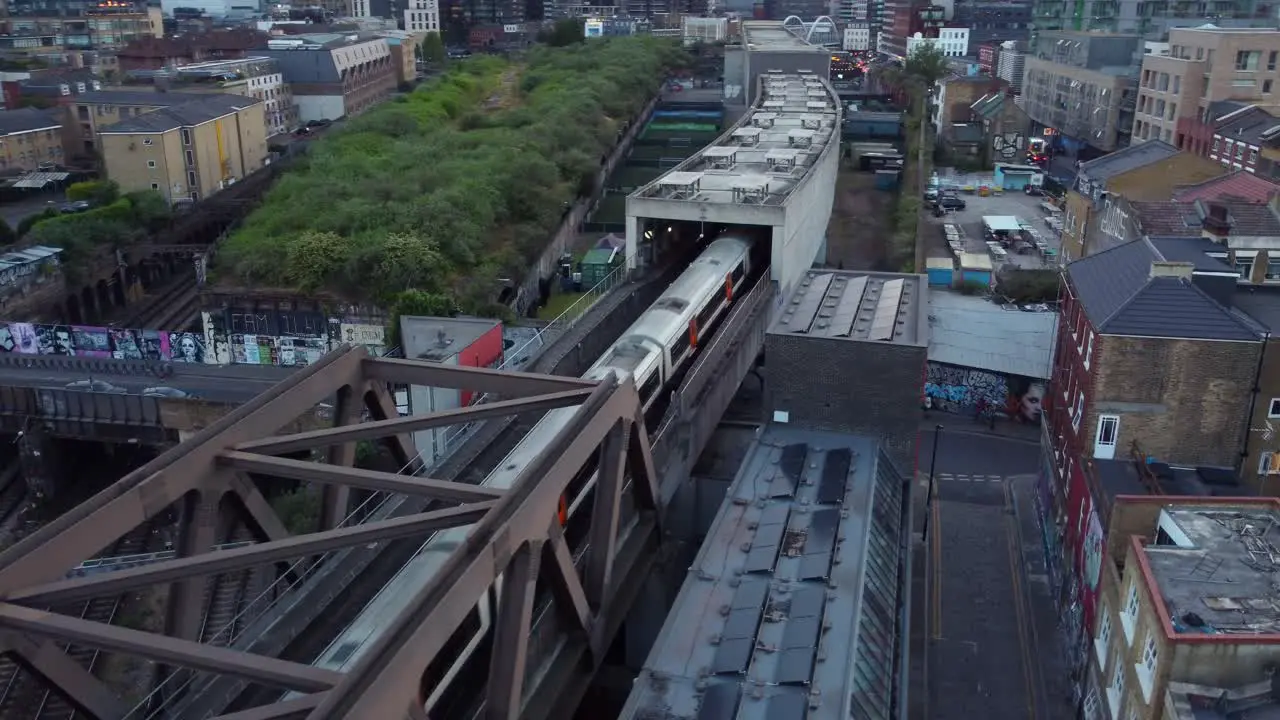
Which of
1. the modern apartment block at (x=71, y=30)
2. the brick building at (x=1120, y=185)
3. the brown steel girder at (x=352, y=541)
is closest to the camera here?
the brown steel girder at (x=352, y=541)

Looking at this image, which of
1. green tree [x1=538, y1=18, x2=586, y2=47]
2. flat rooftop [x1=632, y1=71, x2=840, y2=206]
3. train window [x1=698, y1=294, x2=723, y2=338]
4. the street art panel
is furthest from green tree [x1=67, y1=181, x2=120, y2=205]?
green tree [x1=538, y1=18, x2=586, y2=47]

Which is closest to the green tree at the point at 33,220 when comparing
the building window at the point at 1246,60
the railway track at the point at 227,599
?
the railway track at the point at 227,599

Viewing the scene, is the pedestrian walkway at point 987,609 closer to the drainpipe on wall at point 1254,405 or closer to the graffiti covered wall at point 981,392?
the graffiti covered wall at point 981,392

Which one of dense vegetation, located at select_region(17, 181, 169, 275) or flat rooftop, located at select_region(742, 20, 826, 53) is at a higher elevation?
flat rooftop, located at select_region(742, 20, 826, 53)

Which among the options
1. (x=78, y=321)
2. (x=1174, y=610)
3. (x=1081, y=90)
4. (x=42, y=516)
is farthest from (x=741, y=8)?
(x=1174, y=610)

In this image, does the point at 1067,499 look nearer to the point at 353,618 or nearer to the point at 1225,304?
the point at 1225,304

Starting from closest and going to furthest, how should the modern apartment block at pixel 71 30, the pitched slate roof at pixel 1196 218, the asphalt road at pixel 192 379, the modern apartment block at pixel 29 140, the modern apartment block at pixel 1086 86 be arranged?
the pitched slate roof at pixel 1196 218 < the asphalt road at pixel 192 379 < the modern apartment block at pixel 29 140 < the modern apartment block at pixel 1086 86 < the modern apartment block at pixel 71 30

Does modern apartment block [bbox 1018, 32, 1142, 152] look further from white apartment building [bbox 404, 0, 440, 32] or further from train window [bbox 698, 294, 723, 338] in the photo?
white apartment building [bbox 404, 0, 440, 32]
